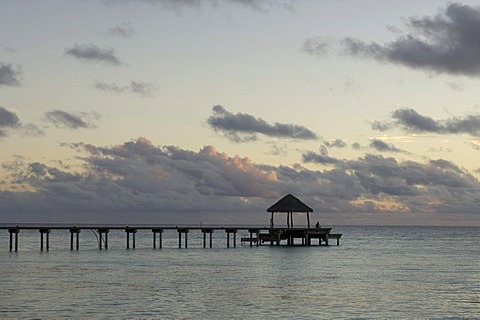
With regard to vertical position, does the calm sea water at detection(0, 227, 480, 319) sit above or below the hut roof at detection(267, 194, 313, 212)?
below

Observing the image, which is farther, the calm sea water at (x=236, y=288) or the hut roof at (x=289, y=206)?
the hut roof at (x=289, y=206)

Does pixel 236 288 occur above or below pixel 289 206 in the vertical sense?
below

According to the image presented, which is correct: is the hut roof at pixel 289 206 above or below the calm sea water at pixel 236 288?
above

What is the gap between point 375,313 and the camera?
38.7 metres

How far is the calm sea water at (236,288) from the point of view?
38.9 meters

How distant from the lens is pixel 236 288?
49.2 m

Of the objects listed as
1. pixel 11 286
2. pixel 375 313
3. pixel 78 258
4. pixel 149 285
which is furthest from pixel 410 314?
pixel 78 258

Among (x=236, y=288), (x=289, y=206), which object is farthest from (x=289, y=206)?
(x=236, y=288)

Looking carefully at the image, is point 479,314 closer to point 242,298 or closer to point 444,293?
point 444,293

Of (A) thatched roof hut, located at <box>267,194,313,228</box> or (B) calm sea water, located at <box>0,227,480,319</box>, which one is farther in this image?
(A) thatched roof hut, located at <box>267,194,313,228</box>

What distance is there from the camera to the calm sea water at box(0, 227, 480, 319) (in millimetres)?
38875

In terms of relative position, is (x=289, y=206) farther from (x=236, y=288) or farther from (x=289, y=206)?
(x=236, y=288)

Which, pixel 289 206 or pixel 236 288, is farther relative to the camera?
pixel 289 206

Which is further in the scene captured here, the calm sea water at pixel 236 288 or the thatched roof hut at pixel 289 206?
the thatched roof hut at pixel 289 206
